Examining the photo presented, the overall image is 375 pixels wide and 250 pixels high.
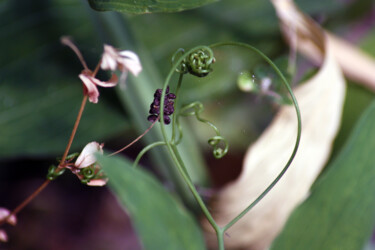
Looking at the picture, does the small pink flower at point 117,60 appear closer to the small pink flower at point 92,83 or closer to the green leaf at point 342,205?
the small pink flower at point 92,83

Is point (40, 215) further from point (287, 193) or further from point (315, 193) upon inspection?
point (315, 193)

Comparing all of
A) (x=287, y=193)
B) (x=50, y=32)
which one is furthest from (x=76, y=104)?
(x=287, y=193)

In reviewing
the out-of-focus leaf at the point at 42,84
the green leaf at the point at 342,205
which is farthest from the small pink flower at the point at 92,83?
the out-of-focus leaf at the point at 42,84

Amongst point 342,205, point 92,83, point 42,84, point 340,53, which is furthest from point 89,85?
point 340,53

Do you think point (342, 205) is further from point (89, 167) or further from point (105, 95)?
point (105, 95)

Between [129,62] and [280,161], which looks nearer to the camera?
[129,62]

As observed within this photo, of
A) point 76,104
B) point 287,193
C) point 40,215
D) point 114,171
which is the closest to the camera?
point 114,171
